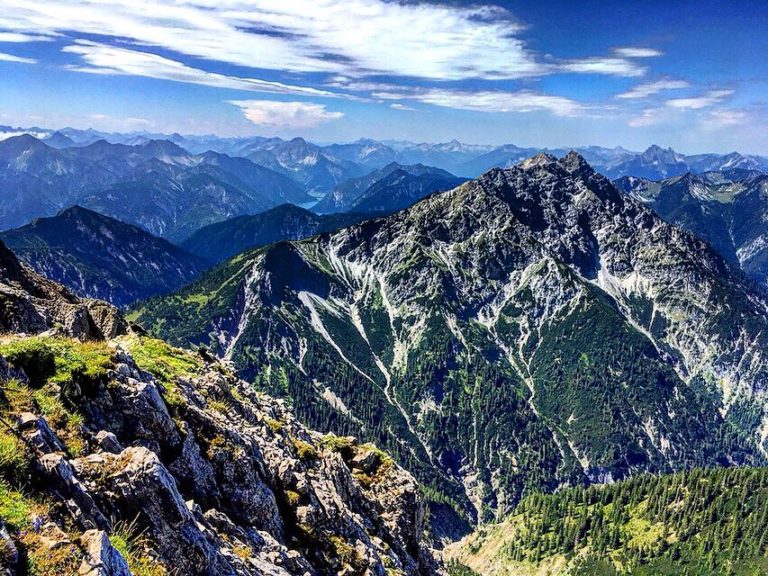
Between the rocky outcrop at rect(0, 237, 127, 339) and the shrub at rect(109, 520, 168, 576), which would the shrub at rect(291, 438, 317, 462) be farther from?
the shrub at rect(109, 520, 168, 576)

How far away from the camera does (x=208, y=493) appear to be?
97.9 ft

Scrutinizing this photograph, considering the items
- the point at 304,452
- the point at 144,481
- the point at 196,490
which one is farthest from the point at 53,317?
the point at 144,481

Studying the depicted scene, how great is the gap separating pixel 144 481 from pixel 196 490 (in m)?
9.54

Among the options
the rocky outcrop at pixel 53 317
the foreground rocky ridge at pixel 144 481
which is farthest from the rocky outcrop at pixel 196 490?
the rocky outcrop at pixel 53 317

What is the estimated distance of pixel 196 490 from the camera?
28.8m

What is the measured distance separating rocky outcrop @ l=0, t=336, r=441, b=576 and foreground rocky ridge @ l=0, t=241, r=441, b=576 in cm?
7

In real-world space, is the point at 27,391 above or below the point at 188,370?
above

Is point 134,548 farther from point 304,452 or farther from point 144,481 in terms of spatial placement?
point 304,452

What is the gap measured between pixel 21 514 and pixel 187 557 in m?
8.19

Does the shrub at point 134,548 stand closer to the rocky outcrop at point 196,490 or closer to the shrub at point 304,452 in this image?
the rocky outcrop at point 196,490

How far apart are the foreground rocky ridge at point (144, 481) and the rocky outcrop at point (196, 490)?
0.24 feet

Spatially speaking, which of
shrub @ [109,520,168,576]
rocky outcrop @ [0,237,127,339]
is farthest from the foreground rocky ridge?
rocky outcrop @ [0,237,127,339]

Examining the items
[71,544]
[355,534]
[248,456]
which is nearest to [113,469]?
[71,544]

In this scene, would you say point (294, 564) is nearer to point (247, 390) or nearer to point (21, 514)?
point (21, 514)
